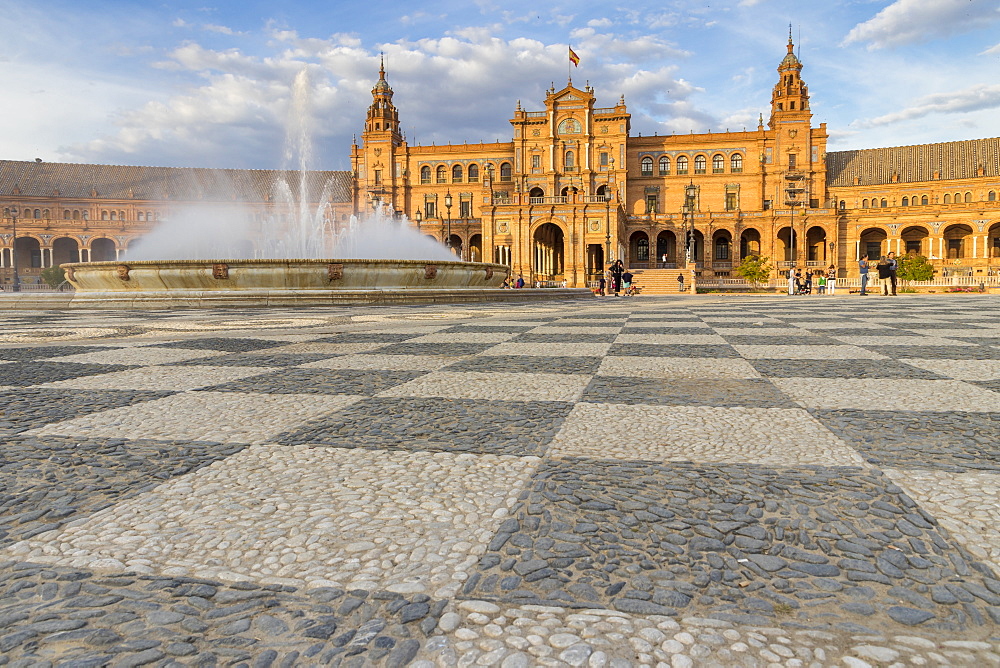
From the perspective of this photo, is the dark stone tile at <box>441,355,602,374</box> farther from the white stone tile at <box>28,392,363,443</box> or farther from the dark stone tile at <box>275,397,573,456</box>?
the white stone tile at <box>28,392,363,443</box>

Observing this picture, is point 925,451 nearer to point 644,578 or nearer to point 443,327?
point 644,578

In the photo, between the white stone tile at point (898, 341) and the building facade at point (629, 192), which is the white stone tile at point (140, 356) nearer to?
the white stone tile at point (898, 341)

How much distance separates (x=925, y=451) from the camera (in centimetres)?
199

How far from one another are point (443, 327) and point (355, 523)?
19.4 feet

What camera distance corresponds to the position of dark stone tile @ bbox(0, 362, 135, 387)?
354cm

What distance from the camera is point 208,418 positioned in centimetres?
256

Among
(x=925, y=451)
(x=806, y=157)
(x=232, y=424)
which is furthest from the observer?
(x=806, y=157)

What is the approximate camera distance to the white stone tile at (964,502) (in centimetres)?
131

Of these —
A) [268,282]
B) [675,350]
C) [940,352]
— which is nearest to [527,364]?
[675,350]

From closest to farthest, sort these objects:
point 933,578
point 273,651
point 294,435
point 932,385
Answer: point 273,651 < point 933,578 < point 294,435 < point 932,385

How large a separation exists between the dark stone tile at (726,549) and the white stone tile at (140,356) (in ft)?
12.2

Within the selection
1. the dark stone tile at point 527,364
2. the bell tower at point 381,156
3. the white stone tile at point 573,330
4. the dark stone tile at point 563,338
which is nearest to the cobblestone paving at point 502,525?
the dark stone tile at point 527,364

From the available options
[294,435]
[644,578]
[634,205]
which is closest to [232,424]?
[294,435]

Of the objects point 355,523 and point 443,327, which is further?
point 443,327
